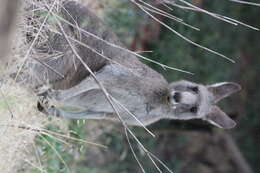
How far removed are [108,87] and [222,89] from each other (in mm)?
1505

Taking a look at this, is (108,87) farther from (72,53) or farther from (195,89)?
(195,89)

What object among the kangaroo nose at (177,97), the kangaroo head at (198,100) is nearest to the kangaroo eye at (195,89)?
the kangaroo head at (198,100)

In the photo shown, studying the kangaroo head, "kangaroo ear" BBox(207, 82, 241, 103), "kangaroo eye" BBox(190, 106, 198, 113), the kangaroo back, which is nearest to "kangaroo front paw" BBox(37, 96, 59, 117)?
the kangaroo back

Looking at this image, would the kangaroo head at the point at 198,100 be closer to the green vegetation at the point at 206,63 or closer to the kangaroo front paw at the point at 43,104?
the kangaroo front paw at the point at 43,104

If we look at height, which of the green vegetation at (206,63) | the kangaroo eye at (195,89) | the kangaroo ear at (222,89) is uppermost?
the kangaroo eye at (195,89)

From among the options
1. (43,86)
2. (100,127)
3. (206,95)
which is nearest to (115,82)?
(43,86)

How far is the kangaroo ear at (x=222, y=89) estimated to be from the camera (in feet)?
18.1

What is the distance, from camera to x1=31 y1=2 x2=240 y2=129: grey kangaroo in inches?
172

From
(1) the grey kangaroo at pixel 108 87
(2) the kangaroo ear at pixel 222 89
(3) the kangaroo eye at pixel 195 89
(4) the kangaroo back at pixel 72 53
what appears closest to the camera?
(4) the kangaroo back at pixel 72 53

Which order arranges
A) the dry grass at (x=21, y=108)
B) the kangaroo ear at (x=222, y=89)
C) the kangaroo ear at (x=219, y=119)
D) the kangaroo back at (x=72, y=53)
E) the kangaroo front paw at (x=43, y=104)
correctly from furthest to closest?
the kangaroo ear at (x=219, y=119) → the kangaroo ear at (x=222, y=89) → the kangaroo front paw at (x=43, y=104) → the kangaroo back at (x=72, y=53) → the dry grass at (x=21, y=108)

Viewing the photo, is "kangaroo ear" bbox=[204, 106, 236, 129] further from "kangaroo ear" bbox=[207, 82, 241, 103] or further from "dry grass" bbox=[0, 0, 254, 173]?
"dry grass" bbox=[0, 0, 254, 173]

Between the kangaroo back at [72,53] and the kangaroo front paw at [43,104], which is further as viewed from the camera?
the kangaroo front paw at [43,104]

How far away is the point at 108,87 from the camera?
4773 mm

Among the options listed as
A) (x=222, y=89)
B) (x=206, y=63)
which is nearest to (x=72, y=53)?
(x=222, y=89)
